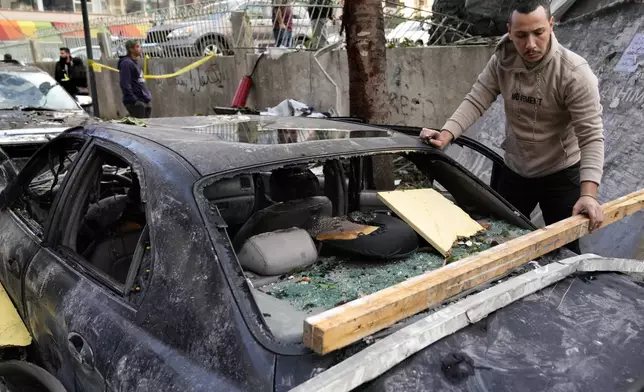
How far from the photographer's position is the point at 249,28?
9031 millimetres

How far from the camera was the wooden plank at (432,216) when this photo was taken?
7.16ft

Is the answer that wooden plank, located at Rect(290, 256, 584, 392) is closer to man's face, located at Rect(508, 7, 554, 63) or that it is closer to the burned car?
the burned car

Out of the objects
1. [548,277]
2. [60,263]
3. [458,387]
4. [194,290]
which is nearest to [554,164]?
[548,277]

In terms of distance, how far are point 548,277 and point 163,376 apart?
1306 millimetres

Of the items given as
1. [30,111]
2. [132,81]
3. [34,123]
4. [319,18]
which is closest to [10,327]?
[34,123]

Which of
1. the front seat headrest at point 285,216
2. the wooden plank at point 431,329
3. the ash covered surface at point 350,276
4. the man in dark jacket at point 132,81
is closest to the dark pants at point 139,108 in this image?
the man in dark jacket at point 132,81

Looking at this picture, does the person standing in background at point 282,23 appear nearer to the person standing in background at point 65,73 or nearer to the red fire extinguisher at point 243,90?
the red fire extinguisher at point 243,90

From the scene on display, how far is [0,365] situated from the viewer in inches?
89.4

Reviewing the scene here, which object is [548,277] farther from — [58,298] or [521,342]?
[58,298]

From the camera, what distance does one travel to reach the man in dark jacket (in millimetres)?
8484

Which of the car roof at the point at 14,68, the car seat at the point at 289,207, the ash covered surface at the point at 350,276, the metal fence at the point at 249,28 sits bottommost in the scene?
the ash covered surface at the point at 350,276

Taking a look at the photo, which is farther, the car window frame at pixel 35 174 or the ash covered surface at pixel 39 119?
the ash covered surface at pixel 39 119

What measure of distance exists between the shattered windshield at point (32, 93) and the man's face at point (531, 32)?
20.5 feet

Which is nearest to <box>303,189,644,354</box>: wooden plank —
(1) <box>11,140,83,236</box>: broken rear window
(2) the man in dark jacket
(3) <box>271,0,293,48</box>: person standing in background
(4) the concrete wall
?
(1) <box>11,140,83,236</box>: broken rear window
